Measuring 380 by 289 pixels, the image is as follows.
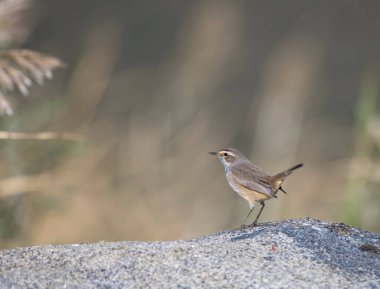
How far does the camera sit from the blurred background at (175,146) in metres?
8.96

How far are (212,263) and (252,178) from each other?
1.91 metres

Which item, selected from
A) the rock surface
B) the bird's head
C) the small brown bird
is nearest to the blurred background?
the bird's head

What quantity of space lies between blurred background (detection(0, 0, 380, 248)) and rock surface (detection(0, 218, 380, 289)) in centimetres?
269

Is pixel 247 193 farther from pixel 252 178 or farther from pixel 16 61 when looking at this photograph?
pixel 16 61

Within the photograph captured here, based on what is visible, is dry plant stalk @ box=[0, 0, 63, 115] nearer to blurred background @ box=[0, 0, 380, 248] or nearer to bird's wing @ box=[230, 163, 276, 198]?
blurred background @ box=[0, 0, 380, 248]

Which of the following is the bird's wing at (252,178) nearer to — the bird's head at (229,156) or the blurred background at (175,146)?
the bird's head at (229,156)

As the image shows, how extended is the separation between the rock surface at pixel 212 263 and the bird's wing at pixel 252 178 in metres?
1.12

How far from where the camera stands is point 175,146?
1023cm

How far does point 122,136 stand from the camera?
10.7 m

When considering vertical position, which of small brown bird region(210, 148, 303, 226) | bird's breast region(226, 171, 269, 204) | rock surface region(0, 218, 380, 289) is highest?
small brown bird region(210, 148, 303, 226)

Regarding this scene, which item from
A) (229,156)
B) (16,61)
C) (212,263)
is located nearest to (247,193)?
(229,156)

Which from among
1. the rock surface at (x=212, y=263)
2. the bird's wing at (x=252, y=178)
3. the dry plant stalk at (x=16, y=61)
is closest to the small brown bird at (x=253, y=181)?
the bird's wing at (x=252, y=178)

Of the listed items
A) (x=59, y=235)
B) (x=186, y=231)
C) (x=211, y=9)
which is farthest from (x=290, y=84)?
(x=59, y=235)

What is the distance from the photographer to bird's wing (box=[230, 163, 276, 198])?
269 inches
